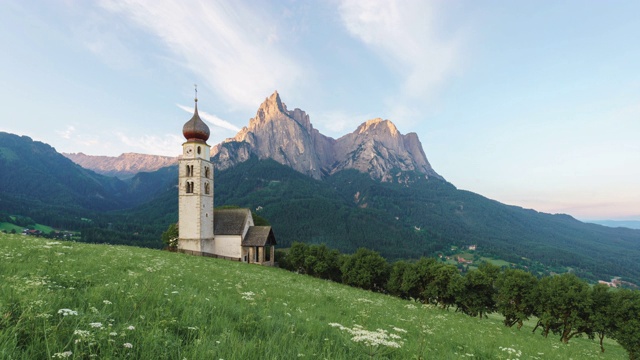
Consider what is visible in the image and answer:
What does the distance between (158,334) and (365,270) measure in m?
54.2

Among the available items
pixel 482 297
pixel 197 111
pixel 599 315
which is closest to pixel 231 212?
pixel 197 111

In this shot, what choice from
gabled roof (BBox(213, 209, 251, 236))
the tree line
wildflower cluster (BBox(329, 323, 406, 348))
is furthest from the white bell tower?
wildflower cluster (BBox(329, 323, 406, 348))

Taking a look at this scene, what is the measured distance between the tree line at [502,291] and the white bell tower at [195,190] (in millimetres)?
20131

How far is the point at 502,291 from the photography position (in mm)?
42469

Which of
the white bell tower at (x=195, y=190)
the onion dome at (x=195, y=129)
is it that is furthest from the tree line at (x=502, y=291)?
the onion dome at (x=195, y=129)

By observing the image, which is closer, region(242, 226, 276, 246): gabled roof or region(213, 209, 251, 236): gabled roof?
region(242, 226, 276, 246): gabled roof

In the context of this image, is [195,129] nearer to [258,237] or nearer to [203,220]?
[203,220]

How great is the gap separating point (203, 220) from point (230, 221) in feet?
22.1

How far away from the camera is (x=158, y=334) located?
4590 millimetres

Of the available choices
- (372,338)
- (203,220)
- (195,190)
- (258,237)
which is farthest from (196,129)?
(372,338)

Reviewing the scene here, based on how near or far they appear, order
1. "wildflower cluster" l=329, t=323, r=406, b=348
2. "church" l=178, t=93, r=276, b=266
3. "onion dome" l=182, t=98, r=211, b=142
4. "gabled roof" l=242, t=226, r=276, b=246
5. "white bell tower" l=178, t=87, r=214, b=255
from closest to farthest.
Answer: "wildflower cluster" l=329, t=323, r=406, b=348, "white bell tower" l=178, t=87, r=214, b=255, "church" l=178, t=93, r=276, b=266, "onion dome" l=182, t=98, r=211, b=142, "gabled roof" l=242, t=226, r=276, b=246

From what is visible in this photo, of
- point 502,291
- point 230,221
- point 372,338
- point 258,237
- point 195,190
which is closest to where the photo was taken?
point 372,338

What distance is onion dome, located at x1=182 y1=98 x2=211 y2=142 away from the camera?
58969mm

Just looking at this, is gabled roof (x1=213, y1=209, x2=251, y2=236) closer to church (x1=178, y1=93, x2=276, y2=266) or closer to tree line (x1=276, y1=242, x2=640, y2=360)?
church (x1=178, y1=93, x2=276, y2=266)
